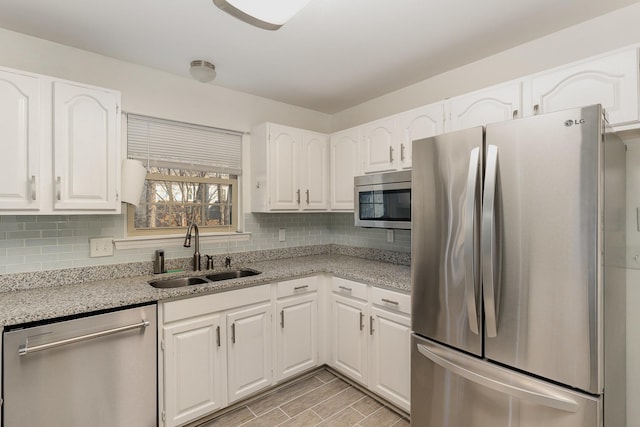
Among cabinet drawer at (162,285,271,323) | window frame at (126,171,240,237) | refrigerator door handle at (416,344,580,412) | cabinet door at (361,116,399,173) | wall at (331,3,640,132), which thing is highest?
wall at (331,3,640,132)

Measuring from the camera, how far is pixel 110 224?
2209 mm

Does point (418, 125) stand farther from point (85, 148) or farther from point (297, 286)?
point (85, 148)

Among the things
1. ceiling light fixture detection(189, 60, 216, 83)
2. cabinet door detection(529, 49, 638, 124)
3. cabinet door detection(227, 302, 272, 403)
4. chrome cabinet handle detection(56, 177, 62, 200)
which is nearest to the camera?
cabinet door detection(529, 49, 638, 124)

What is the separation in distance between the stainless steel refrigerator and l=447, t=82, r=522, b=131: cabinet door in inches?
21.5

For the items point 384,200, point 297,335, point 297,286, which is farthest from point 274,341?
point 384,200

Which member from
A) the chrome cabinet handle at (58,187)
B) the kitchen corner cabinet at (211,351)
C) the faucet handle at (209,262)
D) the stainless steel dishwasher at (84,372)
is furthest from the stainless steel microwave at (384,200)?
the chrome cabinet handle at (58,187)

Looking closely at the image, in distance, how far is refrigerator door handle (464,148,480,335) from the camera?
4.52ft

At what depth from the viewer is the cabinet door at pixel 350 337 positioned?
2.29 metres

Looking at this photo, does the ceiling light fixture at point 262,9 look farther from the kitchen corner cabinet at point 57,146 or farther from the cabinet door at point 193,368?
the cabinet door at point 193,368

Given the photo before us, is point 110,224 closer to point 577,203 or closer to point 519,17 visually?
point 577,203

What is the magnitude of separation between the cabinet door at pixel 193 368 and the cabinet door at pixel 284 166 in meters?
1.16

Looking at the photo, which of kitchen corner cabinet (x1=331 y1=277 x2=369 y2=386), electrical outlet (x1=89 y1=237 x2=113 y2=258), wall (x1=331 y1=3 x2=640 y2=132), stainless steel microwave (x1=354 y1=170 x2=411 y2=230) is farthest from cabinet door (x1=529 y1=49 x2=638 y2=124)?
Result: electrical outlet (x1=89 y1=237 x2=113 y2=258)

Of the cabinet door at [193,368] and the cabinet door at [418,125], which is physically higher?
the cabinet door at [418,125]

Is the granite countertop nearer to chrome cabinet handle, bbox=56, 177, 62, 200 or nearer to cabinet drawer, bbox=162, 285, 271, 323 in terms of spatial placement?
cabinet drawer, bbox=162, 285, 271, 323
